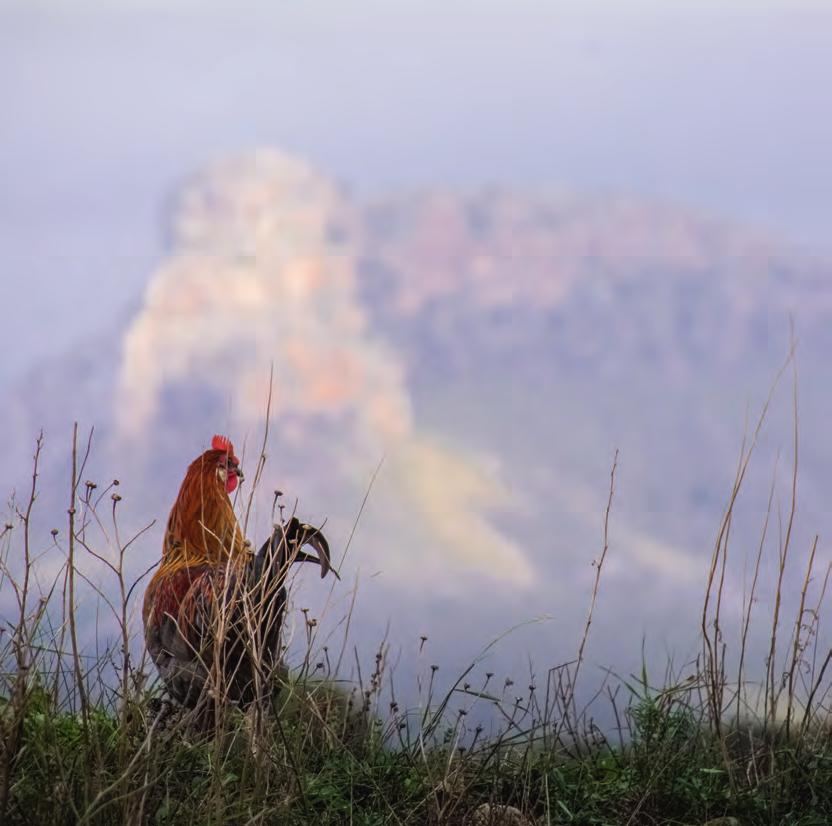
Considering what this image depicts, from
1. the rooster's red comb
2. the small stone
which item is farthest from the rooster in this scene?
the small stone

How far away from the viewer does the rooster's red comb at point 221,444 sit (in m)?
5.74

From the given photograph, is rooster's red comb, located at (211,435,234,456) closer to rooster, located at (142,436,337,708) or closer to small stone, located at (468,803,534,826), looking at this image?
rooster, located at (142,436,337,708)

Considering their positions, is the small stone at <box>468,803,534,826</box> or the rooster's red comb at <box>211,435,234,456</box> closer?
the small stone at <box>468,803,534,826</box>

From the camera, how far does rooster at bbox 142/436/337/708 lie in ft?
15.0

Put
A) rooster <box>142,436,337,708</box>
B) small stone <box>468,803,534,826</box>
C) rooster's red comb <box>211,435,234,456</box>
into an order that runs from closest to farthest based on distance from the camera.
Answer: small stone <box>468,803,534,826</box>
rooster <box>142,436,337,708</box>
rooster's red comb <box>211,435,234,456</box>

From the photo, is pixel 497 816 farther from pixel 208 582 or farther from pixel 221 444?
pixel 221 444

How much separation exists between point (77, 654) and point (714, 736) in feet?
8.89

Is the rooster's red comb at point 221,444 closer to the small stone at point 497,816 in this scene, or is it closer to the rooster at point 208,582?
the rooster at point 208,582

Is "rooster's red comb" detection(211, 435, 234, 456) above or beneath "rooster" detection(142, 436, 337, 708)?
above

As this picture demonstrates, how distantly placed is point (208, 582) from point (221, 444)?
93 centimetres

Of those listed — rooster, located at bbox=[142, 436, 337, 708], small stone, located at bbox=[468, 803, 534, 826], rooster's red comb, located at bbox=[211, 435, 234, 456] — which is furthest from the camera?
rooster's red comb, located at bbox=[211, 435, 234, 456]

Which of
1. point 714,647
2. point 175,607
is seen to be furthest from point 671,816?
point 175,607

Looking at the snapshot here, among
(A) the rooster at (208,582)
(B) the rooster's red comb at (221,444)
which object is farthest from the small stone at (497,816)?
(B) the rooster's red comb at (221,444)

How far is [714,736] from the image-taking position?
4.84 m
